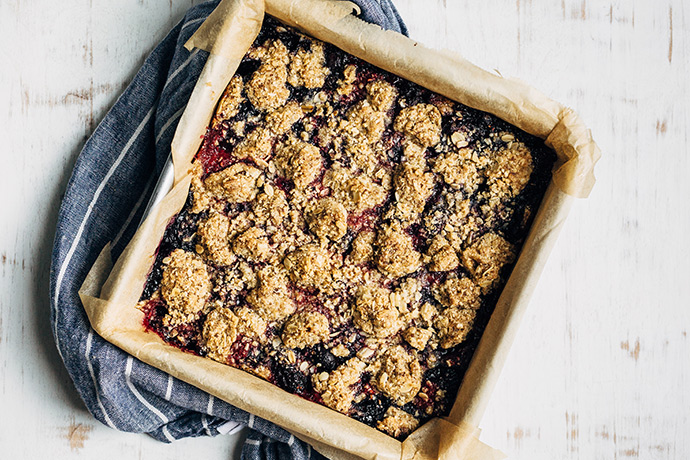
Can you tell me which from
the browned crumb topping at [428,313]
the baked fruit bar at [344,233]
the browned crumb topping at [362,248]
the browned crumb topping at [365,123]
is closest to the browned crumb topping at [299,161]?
the baked fruit bar at [344,233]

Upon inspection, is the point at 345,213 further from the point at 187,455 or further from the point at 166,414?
the point at 187,455

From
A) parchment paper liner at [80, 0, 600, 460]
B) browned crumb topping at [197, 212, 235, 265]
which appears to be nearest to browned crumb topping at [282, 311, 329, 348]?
parchment paper liner at [80, 0, 600, 460]

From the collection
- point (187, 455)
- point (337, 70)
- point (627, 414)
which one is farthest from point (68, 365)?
point (627, 414)

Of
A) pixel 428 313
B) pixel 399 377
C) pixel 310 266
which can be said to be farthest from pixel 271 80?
pixel 399 377

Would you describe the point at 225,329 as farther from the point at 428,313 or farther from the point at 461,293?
the point at 461,293

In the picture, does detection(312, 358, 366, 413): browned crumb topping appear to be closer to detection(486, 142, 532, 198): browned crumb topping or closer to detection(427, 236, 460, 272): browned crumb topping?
detection(427, 236, 460, 272): browned crumb topping

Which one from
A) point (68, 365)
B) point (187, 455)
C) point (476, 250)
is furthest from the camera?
point (187, 455)

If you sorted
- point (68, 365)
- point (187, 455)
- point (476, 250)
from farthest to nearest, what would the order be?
point (187, 455) < point (68, 365) < point (476, 250)
